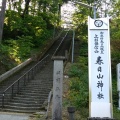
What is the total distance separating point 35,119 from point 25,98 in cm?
343

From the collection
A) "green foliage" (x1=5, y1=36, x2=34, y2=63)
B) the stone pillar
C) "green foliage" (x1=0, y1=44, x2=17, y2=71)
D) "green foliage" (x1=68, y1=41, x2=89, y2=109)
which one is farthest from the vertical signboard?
"green foliage" (x1=5, y1=36, x2=34, y2=63)

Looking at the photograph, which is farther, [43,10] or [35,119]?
[43,10]

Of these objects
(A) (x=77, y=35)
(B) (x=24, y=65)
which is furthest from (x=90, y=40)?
(A) (x=77, y=35)

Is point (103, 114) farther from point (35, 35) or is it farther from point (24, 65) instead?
point (35, 35)

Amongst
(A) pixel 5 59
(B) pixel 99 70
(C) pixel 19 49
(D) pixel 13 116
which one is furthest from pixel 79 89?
(C) pixel 19 49

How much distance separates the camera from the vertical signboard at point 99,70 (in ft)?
30.1

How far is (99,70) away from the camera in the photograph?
9.41 m

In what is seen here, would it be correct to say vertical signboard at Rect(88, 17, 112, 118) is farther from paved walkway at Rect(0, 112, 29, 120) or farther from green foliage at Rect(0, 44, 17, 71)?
green foliage at Rect(0, 44, 17, 71)

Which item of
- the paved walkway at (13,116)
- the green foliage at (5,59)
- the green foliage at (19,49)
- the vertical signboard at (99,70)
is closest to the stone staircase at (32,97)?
the paved walkway at (13,116)

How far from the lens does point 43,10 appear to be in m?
36.9

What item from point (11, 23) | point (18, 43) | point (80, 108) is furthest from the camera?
point (11, 23)

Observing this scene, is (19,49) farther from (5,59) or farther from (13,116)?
(13,116)

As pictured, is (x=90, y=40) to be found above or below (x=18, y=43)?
below

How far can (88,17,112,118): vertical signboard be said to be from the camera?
30.1ft
